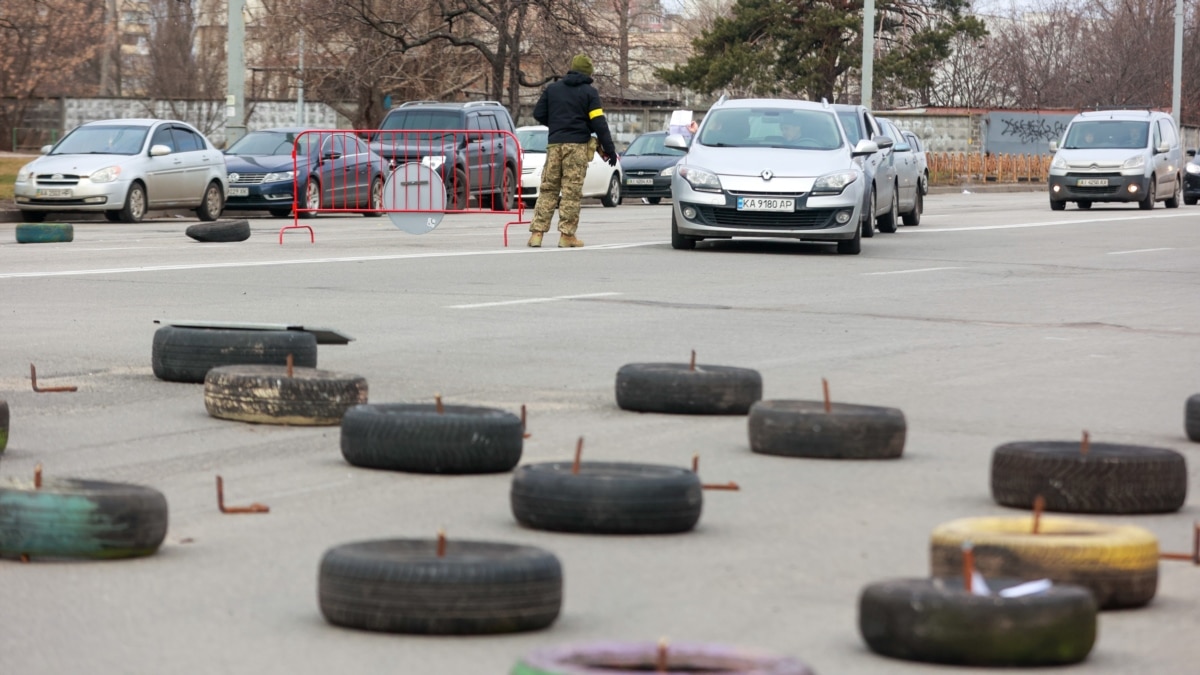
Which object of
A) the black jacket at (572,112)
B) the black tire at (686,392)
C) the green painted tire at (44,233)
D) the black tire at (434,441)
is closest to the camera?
the black tire at (434,441)

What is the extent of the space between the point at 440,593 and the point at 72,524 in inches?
54.8

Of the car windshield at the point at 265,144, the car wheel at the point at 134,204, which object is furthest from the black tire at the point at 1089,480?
the car windshield at the point at 265,144

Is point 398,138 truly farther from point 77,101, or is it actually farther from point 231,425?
point 77,101

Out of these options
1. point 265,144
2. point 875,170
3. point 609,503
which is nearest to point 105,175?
point 265,144

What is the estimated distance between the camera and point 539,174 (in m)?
36.2

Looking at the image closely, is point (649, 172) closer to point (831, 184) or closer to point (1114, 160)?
point (1114, 160)

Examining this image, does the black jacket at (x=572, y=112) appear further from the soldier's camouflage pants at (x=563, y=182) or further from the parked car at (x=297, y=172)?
the parked car at (x=297, y=172)

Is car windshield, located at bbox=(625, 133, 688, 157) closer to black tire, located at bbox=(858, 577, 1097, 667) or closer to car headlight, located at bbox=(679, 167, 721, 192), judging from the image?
car headlight, located at bbox=(679, 167, 721, 192)

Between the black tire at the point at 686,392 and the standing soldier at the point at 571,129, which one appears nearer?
the black tire at the point at 686,392

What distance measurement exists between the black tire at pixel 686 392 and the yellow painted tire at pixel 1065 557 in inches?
137

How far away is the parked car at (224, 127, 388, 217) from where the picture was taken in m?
27.5

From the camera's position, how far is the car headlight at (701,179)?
806 inches

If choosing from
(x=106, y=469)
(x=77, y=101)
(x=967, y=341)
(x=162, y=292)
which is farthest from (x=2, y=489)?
(x=77, y=101)

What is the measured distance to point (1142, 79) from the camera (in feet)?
284
